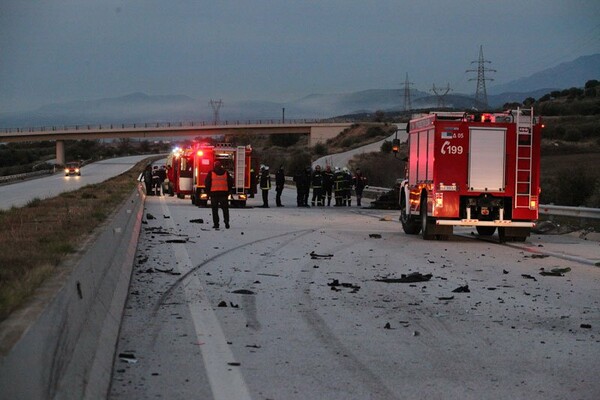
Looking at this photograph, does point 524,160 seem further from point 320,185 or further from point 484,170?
point 320,185

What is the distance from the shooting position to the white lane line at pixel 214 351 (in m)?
6.46

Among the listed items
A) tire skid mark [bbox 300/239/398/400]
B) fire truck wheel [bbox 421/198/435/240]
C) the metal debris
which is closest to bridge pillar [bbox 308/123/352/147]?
fire truck wheel [bbox 421/198/435/240]

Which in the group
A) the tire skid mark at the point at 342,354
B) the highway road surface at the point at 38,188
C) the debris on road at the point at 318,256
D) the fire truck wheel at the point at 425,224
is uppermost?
the fire truck wheel at the point at 425,224

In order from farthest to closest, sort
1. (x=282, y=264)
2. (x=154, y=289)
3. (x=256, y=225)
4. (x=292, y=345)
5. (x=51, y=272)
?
(x=256, y=225) → (x=282, y=264) → (x=154, y=289) → (x=292, y=345) → (x=51, y=272)

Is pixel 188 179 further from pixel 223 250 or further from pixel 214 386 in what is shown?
pixel 214 386

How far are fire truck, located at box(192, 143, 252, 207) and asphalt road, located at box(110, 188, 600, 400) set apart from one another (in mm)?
17414

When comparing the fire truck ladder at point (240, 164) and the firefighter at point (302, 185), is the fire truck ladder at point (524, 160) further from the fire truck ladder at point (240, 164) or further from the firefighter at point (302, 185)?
the firefighter at point (302, 185)

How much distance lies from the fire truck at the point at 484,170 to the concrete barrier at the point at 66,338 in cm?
1149

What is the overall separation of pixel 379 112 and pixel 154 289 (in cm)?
14996

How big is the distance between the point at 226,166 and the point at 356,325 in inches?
1072

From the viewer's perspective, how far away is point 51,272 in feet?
23.6

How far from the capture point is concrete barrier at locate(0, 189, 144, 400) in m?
3.84

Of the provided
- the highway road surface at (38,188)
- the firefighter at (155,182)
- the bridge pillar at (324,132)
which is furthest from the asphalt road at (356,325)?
the bridge pillar at (324,132)

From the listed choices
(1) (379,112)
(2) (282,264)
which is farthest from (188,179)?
(1) (379,112)
